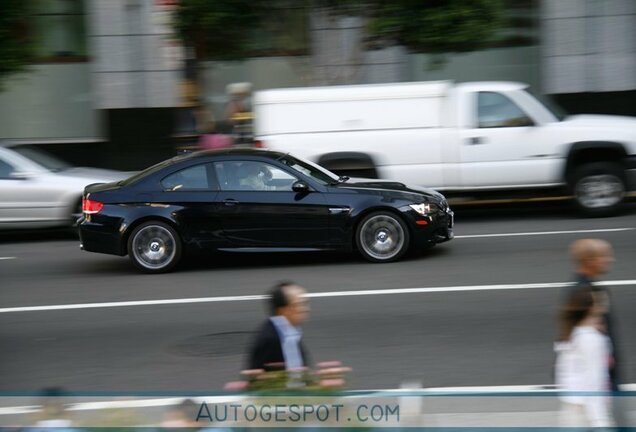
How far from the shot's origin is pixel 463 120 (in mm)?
14422

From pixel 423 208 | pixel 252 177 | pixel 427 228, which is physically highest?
pixel 252 177

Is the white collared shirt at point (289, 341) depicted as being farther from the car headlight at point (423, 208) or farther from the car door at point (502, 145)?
the car door at point (502, 145)

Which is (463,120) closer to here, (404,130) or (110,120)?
(404,130)

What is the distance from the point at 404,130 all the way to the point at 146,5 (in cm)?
779

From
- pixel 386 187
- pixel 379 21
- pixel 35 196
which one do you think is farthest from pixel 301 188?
pixel 379 21

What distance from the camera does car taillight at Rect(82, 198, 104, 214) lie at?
38.5 feet

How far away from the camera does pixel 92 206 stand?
11797mm

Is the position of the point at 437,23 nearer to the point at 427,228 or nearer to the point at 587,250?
the point at 427,228

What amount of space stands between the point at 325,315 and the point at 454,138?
568cm

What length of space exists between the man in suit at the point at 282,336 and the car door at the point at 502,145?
9424 millimetres

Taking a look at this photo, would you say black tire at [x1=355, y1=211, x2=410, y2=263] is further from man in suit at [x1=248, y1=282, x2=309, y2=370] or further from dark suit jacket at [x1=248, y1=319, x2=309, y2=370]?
dark suit jacket at [x1=248, y1=319, x2=309, y2=370]

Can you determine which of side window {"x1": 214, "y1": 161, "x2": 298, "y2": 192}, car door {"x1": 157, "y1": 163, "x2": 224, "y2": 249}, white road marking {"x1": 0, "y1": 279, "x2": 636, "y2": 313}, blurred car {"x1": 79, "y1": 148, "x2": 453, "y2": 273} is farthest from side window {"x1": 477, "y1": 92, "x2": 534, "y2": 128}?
car door {"x1": 157, "y1": 163, "x2": 224, "y2": 249}

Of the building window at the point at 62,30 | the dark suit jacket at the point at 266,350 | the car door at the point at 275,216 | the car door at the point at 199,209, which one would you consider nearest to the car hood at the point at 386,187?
the car door at the point at 275,216

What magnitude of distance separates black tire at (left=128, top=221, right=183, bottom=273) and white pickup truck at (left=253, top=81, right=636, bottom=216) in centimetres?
325
